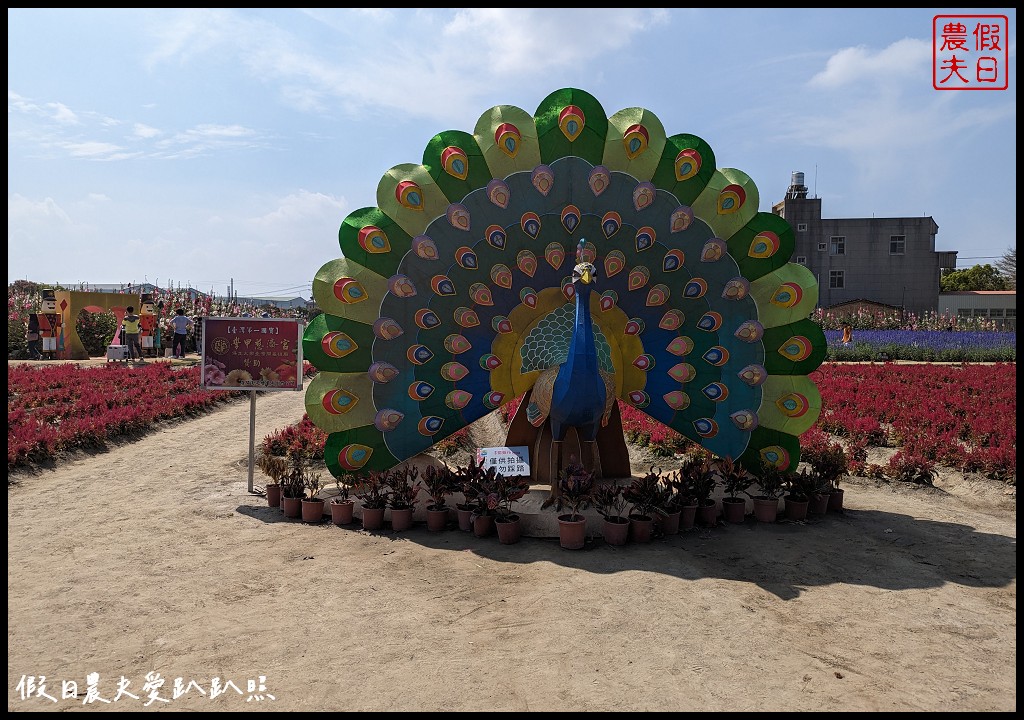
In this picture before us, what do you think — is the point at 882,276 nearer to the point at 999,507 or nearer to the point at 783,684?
the point at 999,507

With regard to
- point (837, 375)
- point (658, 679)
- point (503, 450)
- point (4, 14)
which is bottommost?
point (658, 679)

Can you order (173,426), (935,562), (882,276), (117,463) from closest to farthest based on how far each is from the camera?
(935,562) → (117,463) → (173,426) → (882,276)

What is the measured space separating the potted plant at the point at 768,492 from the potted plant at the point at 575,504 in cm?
234

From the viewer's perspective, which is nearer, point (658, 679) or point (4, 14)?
point (658, 679)

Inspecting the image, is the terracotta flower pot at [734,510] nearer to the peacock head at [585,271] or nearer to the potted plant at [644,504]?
the potted plant at [644,504]

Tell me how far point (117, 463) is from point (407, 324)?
266 inches

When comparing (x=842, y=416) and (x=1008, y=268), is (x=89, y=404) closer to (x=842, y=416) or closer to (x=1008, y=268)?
(x=842, y=416)

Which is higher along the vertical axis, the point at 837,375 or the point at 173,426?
the point at 837,375

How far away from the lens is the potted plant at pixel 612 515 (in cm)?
691

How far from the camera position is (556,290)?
7734mm

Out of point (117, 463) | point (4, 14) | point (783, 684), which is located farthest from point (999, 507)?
point (117, 463)

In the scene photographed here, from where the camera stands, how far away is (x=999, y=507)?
8.93 m

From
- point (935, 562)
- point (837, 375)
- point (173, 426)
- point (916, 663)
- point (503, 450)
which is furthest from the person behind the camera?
point (837, 375)

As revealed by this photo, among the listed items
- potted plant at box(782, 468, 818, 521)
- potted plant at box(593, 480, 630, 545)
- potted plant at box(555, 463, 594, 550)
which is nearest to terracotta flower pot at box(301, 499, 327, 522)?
potted plant at box(555, 463, 594, 550)
